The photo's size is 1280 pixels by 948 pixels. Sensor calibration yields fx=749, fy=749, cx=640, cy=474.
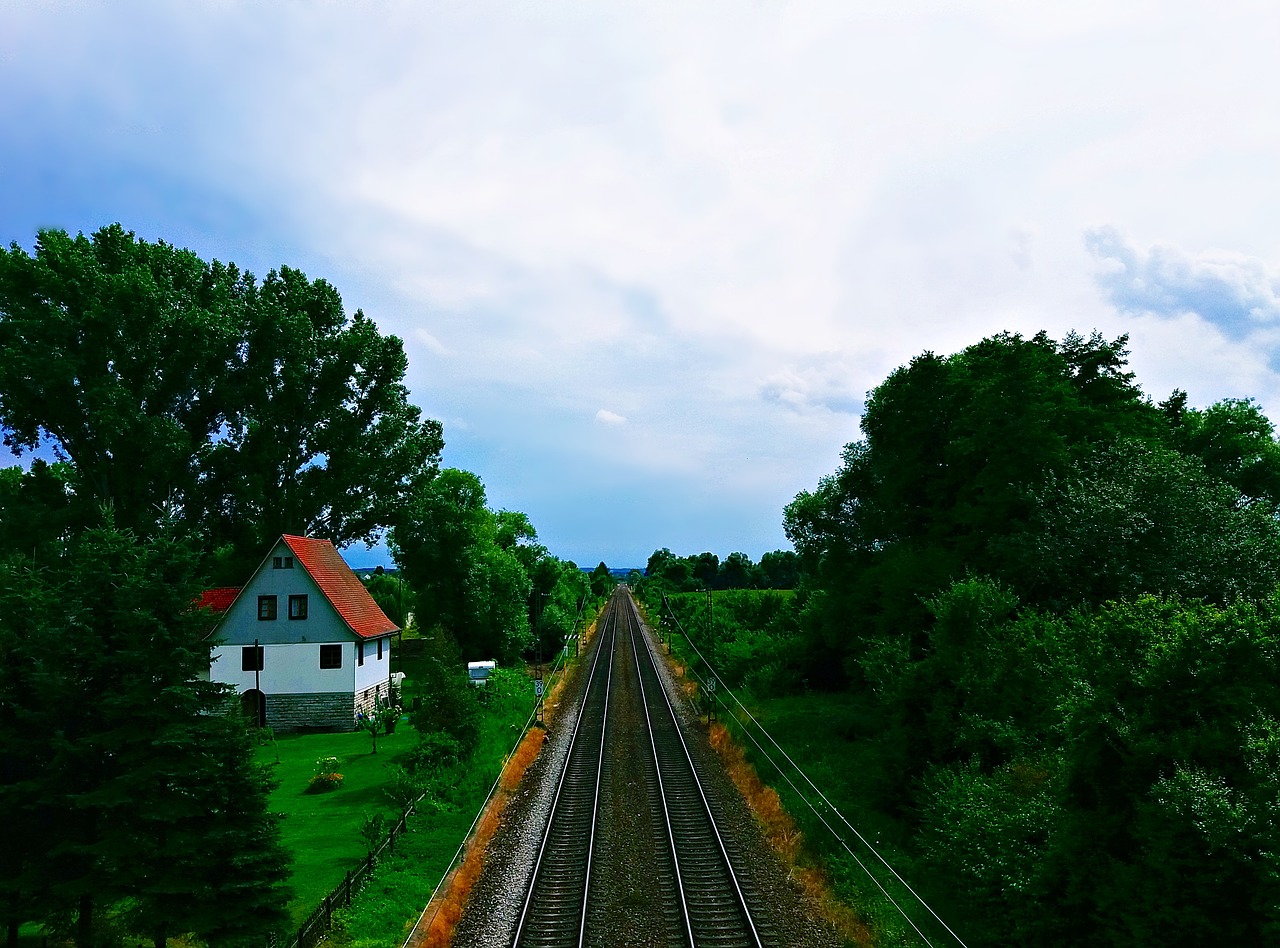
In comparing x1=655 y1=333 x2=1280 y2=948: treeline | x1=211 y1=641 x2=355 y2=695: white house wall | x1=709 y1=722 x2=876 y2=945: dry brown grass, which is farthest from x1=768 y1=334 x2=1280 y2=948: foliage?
x1=211 y1=641 x2=355 y2=695: white house wall

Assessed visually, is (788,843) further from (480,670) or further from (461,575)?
(461,575)

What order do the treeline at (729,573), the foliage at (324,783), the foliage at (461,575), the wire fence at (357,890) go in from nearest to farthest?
the wire fence at (357,890) < the foliage at (324,783) < the foliage at (461,575) < the treeline at (729,573)

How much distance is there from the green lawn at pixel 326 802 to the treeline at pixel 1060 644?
1433cm

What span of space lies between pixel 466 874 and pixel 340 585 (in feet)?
85.8

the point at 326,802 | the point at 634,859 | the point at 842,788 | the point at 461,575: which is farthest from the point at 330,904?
the point at 461,575

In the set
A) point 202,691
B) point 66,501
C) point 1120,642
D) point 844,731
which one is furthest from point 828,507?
point 66,501

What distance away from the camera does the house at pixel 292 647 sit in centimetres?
3869

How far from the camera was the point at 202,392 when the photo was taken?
41688 mm

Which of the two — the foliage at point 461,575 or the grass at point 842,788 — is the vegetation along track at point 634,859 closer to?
the grass at point 842,788

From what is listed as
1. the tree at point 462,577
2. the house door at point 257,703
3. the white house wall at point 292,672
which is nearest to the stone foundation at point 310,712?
Answer: the house door at point 257,703

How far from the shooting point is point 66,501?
39.2 metres

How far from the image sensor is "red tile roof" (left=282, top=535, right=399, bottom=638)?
39375mm

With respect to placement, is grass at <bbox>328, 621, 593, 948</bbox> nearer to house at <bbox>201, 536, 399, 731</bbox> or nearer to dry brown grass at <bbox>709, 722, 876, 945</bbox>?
dry brown grass at <bbox>709, 722, 876, 945</bbox>

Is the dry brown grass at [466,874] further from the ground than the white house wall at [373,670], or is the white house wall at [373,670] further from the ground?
the white house wall at [373,670]
